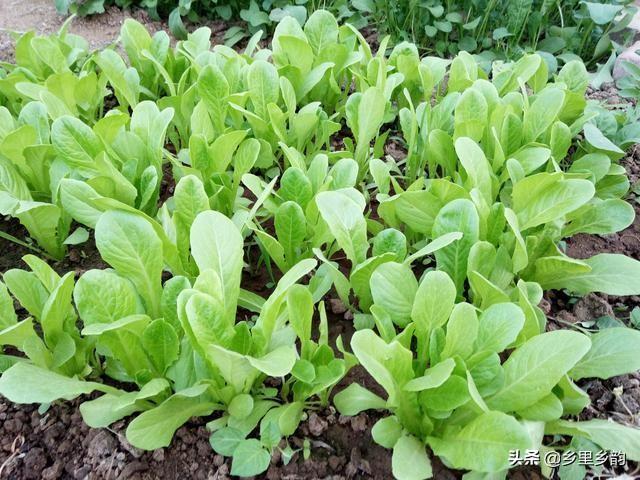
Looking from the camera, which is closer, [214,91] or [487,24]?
[214,91]

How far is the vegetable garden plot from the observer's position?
1.02 meters

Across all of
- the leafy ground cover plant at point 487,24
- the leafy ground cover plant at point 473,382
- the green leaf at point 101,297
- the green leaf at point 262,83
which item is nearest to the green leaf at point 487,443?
the leafy ground cover plant at point 473,382

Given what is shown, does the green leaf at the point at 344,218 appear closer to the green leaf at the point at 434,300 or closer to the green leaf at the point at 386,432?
the green leaf at the point at 434,300

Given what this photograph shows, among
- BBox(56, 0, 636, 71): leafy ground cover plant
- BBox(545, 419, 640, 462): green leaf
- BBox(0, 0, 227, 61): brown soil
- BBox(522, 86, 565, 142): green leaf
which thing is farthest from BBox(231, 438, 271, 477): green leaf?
BBox(0, 0, 227, 61): brown soil

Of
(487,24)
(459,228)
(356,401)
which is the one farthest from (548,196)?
(487,24)

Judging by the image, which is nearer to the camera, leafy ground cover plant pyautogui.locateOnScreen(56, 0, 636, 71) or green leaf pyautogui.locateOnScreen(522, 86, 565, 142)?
green leaf pyautogui.locateOnScreen(522, 86, 565, 142)

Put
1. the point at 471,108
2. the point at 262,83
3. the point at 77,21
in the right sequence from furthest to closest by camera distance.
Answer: the point at 77,21
the point at 262,83
the point at 471,108

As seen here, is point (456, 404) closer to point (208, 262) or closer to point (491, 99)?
point (208, 262)

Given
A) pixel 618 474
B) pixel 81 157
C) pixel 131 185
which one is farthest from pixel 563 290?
pixel 81 157

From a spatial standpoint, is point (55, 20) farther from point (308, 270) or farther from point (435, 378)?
point (435, 378)

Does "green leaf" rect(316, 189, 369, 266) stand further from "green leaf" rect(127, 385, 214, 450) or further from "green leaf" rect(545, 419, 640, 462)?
"green leaf" rect(545, 419, 640, 462)

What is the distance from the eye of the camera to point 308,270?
3.42 ft

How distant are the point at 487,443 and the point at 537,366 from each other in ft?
0.54

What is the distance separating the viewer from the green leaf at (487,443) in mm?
908
